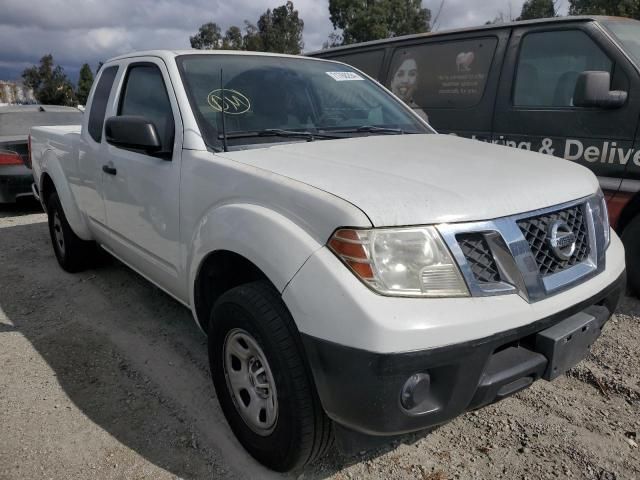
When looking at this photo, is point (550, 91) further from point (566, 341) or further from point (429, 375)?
point (429, 375)

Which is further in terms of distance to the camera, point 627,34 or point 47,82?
point 47,82

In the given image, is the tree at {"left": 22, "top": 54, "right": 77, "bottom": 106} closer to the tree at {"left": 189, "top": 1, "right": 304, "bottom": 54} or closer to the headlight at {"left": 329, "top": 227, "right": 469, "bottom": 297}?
the tree at {"left": 189, "top": 1, "right": 304, "bottom": 54}

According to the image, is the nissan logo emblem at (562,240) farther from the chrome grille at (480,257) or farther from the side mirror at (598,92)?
the side mirror at (598,92)

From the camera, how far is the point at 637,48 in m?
3.86

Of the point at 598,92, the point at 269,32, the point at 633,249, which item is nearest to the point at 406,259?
the point at 598,92

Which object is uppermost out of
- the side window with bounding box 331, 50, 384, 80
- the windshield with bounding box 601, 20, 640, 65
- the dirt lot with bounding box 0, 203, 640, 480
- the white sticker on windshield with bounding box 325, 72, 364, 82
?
the windshield with bounding box 601, 20, 640, 65

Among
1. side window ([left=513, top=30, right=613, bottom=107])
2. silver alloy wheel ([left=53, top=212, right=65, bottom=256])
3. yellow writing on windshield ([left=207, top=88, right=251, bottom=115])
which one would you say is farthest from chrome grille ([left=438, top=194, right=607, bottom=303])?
silver alloy wheel ([left=53, top=212, right=65, bottom=256])

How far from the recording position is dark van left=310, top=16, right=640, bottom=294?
12.1 ft

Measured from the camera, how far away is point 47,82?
47062 millimetres

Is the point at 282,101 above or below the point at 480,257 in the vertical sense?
above

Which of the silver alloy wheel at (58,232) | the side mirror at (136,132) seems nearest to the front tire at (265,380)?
the side mirror at (136,132)

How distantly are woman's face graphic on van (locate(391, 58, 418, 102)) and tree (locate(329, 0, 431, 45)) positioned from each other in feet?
90.4

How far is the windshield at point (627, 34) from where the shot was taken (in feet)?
12.4

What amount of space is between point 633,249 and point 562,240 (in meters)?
2.16
